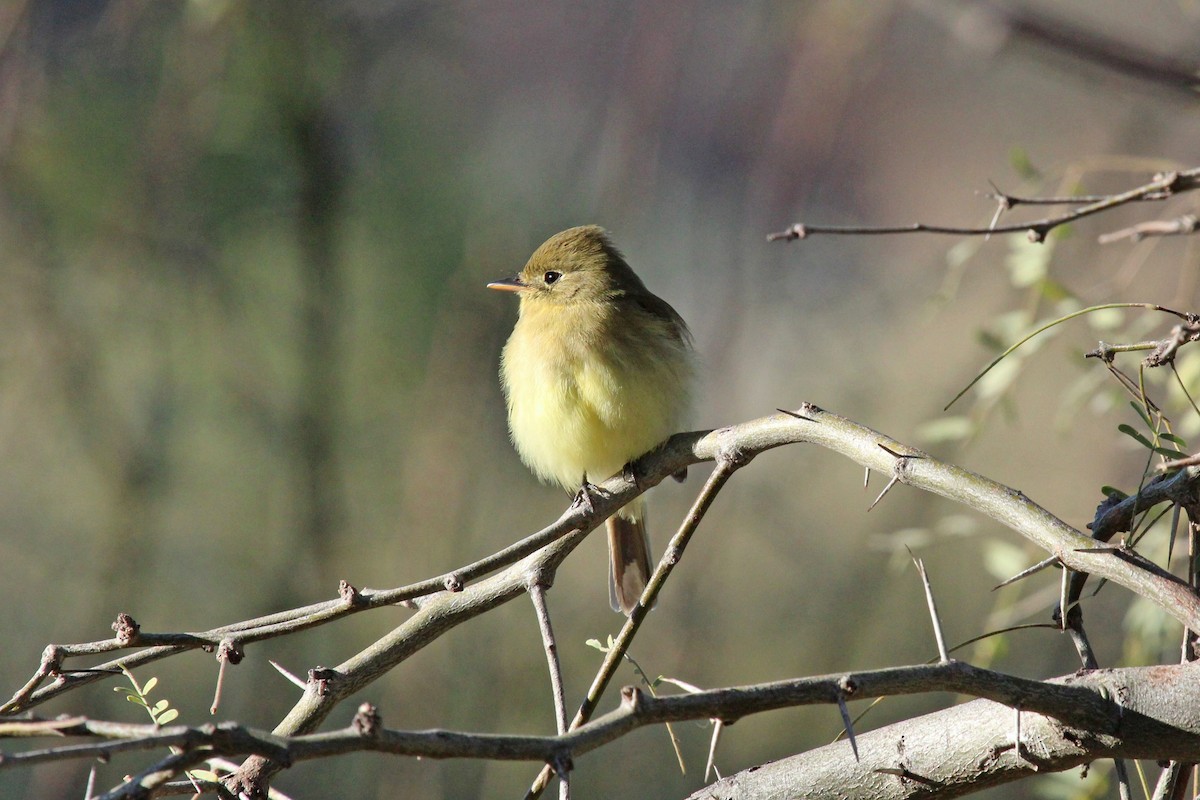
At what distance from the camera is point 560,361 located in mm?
3854

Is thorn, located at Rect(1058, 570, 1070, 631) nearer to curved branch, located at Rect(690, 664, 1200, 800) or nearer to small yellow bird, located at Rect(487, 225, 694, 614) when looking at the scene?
curved branch, located at Rect(690, 664, 1200, 800)

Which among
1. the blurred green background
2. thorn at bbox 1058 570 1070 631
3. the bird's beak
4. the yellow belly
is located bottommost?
thorn at bbox 1058 570 1070 631

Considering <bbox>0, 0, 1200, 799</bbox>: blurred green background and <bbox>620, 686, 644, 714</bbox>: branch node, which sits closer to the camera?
<bbox>620, 686, 644, 714</bbox>: branch node

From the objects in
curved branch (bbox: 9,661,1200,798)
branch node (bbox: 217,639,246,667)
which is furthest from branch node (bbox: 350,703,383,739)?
branch node (bbox: 217,639,246,667)

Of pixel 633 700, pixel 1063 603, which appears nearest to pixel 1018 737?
pixel 1063 603

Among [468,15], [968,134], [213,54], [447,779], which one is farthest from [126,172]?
[968,134]

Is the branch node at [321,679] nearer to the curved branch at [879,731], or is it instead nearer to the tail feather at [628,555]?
the curved branch at [879,731]

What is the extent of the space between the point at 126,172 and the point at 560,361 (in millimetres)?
4183

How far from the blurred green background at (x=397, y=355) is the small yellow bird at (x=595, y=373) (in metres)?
1.87

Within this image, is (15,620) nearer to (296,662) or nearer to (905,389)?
(296,662)

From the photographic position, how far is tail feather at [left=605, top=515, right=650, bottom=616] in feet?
14.1

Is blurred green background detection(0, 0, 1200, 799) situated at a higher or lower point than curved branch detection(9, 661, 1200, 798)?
higher

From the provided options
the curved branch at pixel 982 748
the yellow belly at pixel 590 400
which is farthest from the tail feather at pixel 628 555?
the curved branch at pixel 982 748

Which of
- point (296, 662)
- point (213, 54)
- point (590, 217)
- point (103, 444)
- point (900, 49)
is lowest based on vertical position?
point (296, 662)
